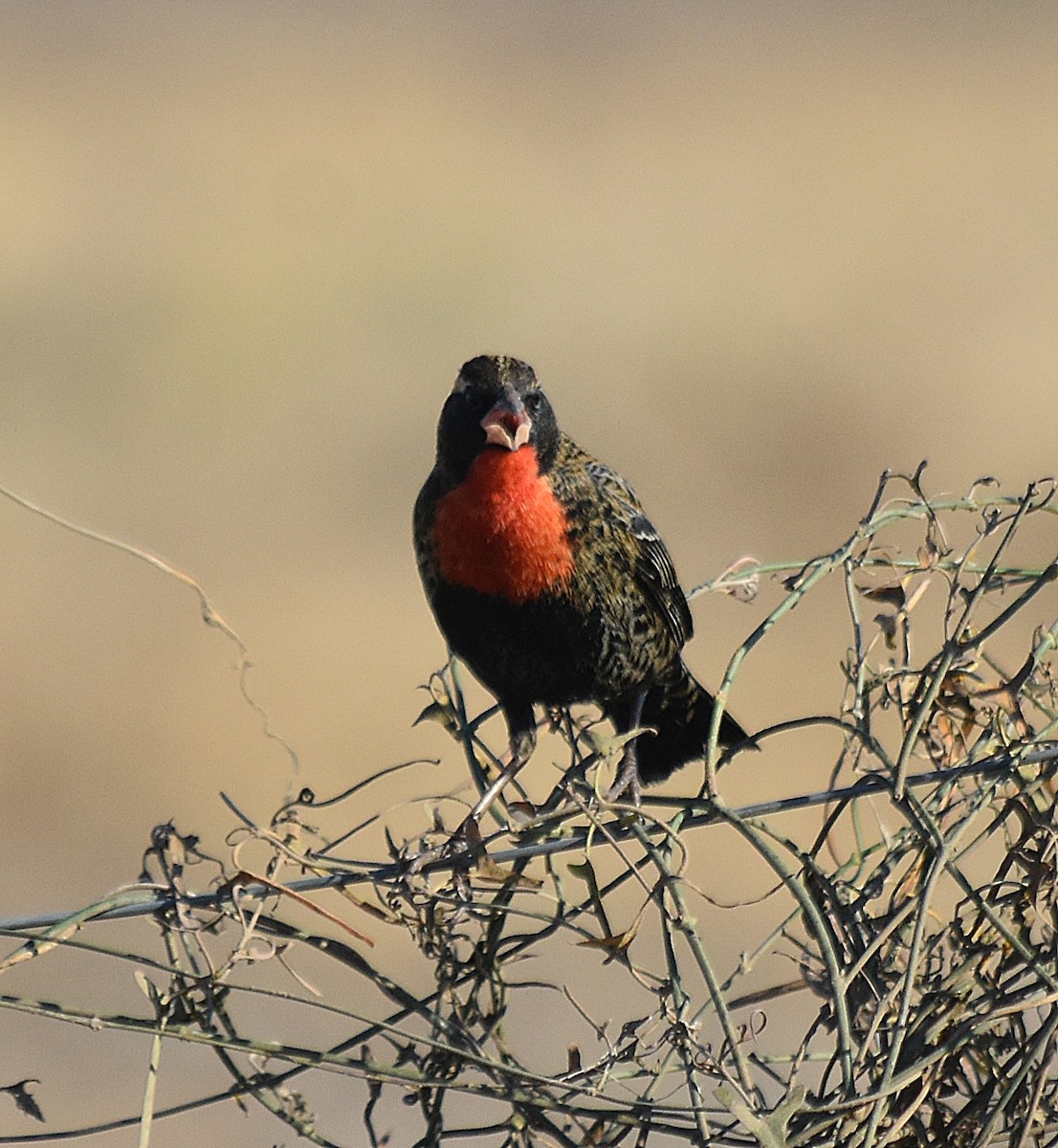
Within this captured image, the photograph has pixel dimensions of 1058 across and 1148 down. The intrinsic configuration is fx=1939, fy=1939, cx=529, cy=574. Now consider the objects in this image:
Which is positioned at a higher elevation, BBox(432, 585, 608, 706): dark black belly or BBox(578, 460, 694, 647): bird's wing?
BBox(578, 460, 694, 647): bird's wing

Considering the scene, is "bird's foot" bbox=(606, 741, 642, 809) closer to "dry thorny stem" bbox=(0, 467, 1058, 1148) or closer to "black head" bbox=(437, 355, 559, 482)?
"black head" bbox=(437, 355, 559, 482)

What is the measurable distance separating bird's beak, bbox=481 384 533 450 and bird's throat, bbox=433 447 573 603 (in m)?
0.03

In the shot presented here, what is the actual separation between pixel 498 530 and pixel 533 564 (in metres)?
0.10

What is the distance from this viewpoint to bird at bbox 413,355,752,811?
11.5 ft

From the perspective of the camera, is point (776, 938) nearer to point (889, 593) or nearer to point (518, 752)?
point (889, 593)

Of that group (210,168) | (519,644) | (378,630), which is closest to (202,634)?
(378,630)

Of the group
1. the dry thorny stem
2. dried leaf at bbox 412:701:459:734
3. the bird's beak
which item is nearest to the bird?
the bird's beak

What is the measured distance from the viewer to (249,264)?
45.2 feet

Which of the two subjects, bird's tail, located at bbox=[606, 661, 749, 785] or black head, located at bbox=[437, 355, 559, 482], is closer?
black head, located at bbox=[437, 355, 559, 482]

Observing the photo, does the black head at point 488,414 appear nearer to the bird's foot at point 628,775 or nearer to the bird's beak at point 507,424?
the bird's beak at point 507,424

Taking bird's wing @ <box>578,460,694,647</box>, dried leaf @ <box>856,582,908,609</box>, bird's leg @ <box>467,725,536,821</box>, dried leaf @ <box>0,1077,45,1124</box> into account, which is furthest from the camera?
bird's wing @ <box>578,460,694,647</box>

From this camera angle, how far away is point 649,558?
3787mm

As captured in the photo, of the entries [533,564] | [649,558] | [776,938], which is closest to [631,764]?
[649,558]

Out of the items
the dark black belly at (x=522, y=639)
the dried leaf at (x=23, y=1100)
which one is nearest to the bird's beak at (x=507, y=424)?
the dark black belly at (x=522, y=639)
